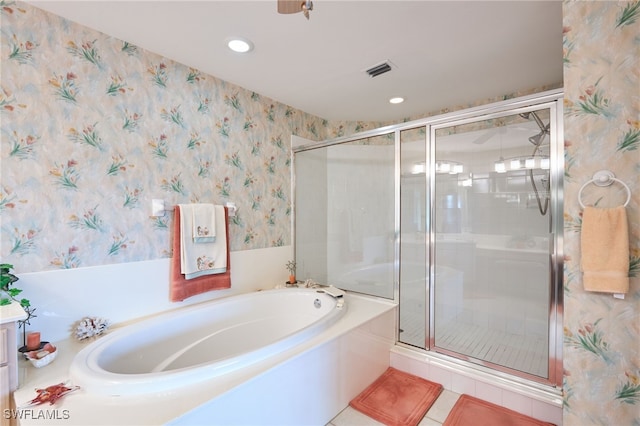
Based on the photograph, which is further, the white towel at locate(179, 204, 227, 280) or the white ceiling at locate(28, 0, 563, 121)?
the white towel at locate(179, 204, 227, 280)

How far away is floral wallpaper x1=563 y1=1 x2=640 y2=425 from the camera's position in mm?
1201

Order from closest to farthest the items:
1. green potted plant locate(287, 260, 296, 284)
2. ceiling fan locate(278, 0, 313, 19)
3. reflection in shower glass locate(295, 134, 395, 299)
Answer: ceiling fan locate(278, 0, 313, 19) → reflection in shower glass locate(295, 134, 395, 299) → green potted plant locate(287, 260, 296, 284)

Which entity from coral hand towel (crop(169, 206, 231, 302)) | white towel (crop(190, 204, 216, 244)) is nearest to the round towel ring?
white towel (crop(190, 204, 216, 244))

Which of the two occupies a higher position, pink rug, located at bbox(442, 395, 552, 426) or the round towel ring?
the round towel ring

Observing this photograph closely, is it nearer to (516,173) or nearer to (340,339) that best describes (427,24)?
(516,173)

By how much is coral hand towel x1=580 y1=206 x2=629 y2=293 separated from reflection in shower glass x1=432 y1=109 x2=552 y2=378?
562 mm

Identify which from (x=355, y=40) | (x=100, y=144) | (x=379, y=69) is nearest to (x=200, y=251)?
(x=100, y=144)

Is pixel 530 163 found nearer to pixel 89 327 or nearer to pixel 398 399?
pixel 398 399

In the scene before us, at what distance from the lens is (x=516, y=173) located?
6.31 feet

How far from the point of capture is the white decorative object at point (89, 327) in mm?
1628

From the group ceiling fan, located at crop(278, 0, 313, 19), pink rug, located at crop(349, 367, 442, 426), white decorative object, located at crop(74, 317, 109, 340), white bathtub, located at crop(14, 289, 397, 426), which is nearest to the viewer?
ceiling fan, located at crop(278, 0, 313, 19)

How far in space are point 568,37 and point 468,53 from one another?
2.25 feet

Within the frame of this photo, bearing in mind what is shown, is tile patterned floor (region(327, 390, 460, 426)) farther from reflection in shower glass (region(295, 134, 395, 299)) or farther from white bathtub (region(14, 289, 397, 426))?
reflection in shower glass (region(295, 134, 395, 299))

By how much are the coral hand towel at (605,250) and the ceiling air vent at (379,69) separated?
154 centimetres
